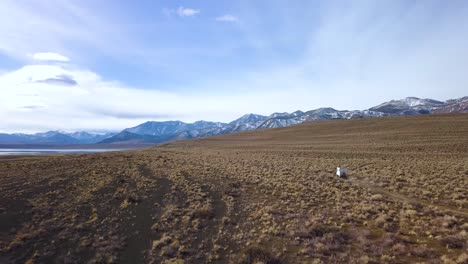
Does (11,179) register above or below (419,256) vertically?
above

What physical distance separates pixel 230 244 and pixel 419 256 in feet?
23.4

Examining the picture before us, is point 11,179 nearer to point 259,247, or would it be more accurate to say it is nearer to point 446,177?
point 259,247

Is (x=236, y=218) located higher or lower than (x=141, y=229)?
lower

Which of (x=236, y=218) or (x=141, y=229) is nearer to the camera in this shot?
(x=141, y=229)

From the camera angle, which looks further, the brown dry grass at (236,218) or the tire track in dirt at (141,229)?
the tire track in dirt at (141,229)

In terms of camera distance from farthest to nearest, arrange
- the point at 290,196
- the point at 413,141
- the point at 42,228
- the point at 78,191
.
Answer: the point at 413,141
the point at 78,191
the point at 290,196
the point at 42,228

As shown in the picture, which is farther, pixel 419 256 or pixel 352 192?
pixel 352 192

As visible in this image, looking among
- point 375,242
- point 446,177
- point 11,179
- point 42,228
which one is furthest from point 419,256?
point 11,179

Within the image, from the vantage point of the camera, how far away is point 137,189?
24.1m

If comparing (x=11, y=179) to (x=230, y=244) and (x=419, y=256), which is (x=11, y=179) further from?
(x=419, y=256)

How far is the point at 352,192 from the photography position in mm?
22359

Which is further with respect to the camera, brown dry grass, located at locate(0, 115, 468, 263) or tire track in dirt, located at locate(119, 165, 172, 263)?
tire track in dirt, located at locate(119, 165, 172, 263)

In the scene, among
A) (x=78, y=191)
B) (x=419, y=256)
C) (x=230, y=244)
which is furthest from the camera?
(x=78, y=191)

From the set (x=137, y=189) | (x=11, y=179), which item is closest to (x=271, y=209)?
(x=137, y=189)
